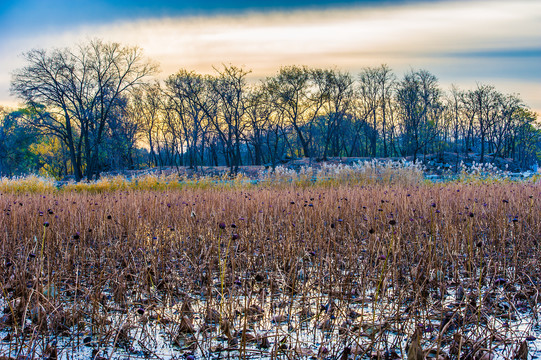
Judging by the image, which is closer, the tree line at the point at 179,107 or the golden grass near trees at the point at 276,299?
the golden grass near trees at the point at 276,299

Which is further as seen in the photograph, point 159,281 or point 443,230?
point 443,230

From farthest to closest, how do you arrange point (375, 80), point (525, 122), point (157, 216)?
point (525, 122) → point (375, 80) → point (157, 216)

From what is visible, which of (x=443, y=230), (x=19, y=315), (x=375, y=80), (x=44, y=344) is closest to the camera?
(x=44, y=344)

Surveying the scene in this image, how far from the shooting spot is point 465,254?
3.83 m

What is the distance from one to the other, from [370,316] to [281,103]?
37.2 meters

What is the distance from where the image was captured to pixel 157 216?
6.14 meters

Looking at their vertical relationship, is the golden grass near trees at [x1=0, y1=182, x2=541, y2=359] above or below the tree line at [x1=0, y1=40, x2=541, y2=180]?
below

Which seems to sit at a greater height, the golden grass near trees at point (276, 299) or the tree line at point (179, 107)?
the tree line at point (179, 107)

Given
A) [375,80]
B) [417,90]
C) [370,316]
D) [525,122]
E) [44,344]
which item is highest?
[375,80]

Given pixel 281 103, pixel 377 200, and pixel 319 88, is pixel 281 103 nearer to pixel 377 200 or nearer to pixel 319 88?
pixel 319 88

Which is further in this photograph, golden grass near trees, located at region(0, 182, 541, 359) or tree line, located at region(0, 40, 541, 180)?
tree line, located at region(0, 40, 541, 180)

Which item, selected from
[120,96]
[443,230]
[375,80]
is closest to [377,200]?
[443,230]

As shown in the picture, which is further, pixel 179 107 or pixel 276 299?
pixel 179 107

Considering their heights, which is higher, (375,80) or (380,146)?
(375,80)
